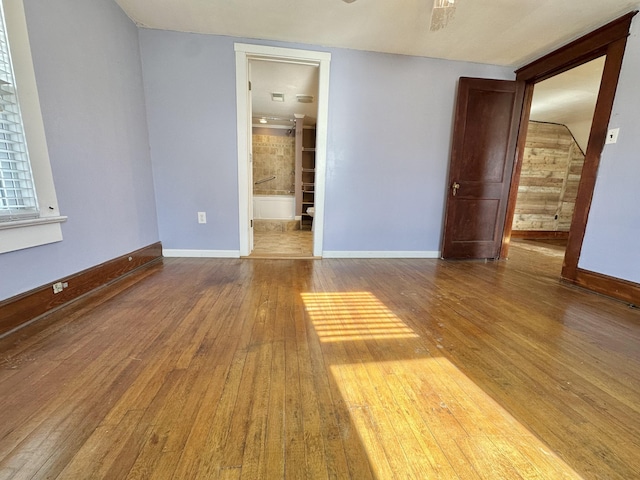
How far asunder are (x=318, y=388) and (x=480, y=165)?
322cm

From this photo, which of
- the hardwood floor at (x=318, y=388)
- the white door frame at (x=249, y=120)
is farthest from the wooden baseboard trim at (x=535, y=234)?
the white door frame at (x=249, y=120)

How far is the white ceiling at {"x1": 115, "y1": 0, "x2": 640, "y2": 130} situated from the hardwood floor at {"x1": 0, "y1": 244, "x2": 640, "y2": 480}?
2.38 m

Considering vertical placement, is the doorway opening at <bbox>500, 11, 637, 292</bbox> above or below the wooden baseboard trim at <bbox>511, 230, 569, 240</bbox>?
above

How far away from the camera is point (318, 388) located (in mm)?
1059

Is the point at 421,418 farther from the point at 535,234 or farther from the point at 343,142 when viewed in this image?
the point at 535,234

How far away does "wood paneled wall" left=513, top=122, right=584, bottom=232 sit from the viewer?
16.2ft

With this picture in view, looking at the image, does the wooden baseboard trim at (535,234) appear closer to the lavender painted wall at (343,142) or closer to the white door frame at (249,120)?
the lavender painted wall at (343,142)

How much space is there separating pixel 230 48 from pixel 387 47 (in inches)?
64.9

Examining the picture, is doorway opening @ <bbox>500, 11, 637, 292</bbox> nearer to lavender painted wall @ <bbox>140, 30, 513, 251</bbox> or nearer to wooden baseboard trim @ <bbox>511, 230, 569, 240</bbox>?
lavender painted wall @ <bbox>140, 30, 513, 251</bbox>

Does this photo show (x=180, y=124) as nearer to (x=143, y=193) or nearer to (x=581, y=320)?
(x=143, y=193)

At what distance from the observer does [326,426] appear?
885 mm

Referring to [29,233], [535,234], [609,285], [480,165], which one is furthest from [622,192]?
[29,233]

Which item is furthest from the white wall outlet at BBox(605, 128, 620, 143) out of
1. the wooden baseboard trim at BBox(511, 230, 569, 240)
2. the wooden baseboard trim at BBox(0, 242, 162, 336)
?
the wooden baseboard trim at BBox(0, 242, 162, 336)

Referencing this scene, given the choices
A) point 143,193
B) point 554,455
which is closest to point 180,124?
point 143,193
